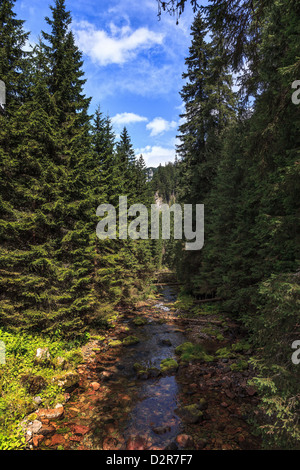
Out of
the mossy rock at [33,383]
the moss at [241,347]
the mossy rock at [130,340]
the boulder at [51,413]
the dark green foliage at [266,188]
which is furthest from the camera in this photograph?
the mossy rock at [130,340]

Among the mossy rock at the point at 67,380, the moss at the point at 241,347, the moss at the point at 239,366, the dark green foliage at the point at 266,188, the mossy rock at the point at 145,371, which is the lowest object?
the mossy rock at the point at 145,371

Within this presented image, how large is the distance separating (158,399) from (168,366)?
2.14m

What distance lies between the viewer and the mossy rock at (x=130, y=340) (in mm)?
12242

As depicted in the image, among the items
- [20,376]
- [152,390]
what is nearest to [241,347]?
[152,390]

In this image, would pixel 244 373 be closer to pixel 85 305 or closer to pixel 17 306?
pixel 85 305

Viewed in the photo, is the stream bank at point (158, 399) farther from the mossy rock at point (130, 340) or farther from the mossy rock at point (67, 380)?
the mossy rock at point (67, 380)

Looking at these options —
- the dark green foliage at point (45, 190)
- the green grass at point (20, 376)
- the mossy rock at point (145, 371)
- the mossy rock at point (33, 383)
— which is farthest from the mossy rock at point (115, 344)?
the mossy rock at point (33, 383)

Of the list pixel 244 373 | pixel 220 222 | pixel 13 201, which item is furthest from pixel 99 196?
pixel 244 373

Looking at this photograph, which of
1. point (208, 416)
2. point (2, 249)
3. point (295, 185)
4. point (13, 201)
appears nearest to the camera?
point (295, 185)

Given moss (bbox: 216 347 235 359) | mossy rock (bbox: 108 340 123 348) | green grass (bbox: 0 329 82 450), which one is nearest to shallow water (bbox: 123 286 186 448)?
mossy rock (bbox: 108 340 123 348)

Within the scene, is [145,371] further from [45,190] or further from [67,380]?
[45,190]

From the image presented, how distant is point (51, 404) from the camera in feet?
22.7

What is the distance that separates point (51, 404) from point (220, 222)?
1237cm

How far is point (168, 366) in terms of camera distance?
9562mm
